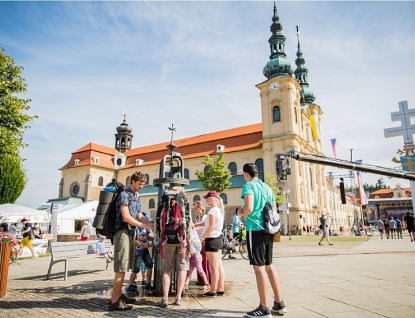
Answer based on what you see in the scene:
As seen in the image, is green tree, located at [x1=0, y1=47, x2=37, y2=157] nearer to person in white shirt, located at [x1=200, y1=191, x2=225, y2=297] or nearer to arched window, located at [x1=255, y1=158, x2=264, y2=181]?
person in white shirt, located at [x1=200, y1=191, x2=225, y2=297]

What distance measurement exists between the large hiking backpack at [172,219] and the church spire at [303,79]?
49203 millimetres

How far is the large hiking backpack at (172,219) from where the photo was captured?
430 centimetres

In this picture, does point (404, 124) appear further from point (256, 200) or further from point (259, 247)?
point (259, 247)

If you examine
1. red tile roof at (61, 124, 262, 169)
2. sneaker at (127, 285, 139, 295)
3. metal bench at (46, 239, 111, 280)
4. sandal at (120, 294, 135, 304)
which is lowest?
sneaker at (127, 285, 139, 295)

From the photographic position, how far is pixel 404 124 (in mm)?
12781

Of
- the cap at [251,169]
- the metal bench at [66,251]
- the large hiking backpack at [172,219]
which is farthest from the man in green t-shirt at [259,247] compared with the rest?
the metal bench at [66,251]

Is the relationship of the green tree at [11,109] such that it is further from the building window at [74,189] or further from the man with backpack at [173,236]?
the building window at [74,189]

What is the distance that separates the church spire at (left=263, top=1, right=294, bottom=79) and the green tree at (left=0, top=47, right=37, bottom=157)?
1243 inches

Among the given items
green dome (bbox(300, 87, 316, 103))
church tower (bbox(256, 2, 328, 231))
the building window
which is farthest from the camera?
the building window

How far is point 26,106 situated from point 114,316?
18715 millimetres

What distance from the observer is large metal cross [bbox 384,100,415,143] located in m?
12.7

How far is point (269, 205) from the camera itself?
3.99 meters

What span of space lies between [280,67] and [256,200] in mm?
39583

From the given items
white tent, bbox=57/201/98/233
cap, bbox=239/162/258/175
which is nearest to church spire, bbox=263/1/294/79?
white tent, bbox=57/201/98/233
